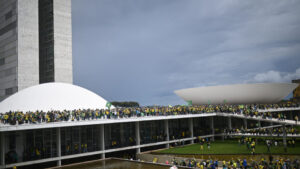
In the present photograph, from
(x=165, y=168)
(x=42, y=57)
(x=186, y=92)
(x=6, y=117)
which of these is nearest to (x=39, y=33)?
(x=42, y=57)

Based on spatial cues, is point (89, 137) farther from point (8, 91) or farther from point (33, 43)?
point (33, 43)

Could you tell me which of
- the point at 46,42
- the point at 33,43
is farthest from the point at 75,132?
the point at 46,42

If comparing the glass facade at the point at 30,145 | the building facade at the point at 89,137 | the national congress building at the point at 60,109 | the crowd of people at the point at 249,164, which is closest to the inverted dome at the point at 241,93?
the national congress building at the point at 60,109

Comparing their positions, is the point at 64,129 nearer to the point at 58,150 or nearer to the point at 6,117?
the point at 58,150

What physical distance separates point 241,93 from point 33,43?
45818mm

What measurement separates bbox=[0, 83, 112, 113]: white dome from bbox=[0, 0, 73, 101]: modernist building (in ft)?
92.6

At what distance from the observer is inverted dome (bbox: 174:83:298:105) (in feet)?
167

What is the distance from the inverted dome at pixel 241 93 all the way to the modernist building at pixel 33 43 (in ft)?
104

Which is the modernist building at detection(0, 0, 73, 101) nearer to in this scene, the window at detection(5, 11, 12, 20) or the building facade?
the window at detection(5, 11, 12, 20)

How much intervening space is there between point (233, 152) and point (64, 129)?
1761cm

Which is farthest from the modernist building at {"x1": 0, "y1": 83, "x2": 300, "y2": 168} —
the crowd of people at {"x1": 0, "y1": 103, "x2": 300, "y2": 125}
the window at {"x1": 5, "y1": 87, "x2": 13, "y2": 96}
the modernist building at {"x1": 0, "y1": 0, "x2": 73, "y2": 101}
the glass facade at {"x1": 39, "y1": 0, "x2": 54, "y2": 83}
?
the glass facade at {"x1": 39, "y1": 0, "x2": 54, "y2": 83}

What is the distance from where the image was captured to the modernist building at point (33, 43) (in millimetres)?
59719

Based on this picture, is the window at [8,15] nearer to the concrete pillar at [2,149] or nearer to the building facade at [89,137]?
the building facade at [89,137]

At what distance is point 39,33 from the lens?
224 feet
